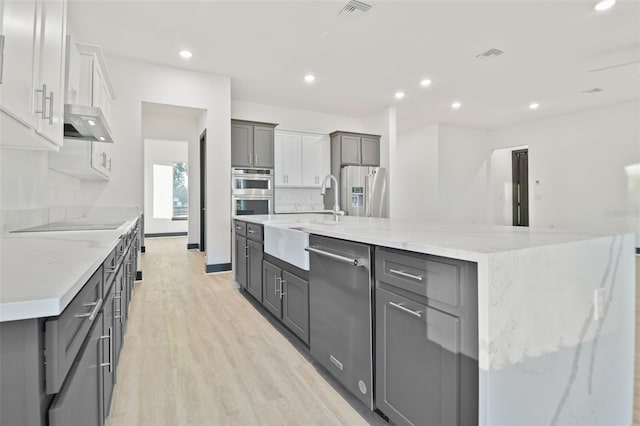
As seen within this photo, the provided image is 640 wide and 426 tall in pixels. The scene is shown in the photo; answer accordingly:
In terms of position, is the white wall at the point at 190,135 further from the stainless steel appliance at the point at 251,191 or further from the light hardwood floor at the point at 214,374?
the light hardwood floor at the point at 214,374

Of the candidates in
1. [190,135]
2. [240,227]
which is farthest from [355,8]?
[190,135]

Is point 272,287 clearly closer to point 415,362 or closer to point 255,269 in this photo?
point 255,269

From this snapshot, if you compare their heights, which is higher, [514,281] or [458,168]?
[458,168]

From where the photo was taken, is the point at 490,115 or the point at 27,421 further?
the point at 490,115

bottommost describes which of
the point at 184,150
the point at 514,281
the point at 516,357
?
the point at 516,357

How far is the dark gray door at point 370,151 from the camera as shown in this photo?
684 cm

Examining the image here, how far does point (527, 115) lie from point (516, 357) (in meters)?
8.02

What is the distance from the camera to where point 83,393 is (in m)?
0.90

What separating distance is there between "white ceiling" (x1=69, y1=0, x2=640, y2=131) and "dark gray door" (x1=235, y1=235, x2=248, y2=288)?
2.45 m

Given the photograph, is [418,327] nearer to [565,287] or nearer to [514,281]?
[514,281]

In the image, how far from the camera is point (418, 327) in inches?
48.4

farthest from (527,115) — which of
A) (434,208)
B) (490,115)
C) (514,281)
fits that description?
(514,281)

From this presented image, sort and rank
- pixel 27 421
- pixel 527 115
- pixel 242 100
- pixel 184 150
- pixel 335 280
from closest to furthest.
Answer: pixel 27 421 < pixel 335 280 < pixel 242 100 < pixel 527 115 < pixel 184 150

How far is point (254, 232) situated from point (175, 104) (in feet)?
9.14
